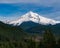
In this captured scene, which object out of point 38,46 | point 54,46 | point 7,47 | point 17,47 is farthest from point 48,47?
point 17,47

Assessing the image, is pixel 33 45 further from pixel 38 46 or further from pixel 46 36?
pixel 46 36

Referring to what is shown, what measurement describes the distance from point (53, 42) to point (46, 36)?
554 cm

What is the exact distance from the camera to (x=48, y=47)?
5310 inches

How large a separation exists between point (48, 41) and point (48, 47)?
6.93 meters

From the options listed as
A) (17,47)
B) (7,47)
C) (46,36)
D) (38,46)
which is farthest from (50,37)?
(17,47)

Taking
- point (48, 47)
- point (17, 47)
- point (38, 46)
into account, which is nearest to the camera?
point (48, 47)

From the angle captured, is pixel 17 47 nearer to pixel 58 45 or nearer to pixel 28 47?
pixel 28 47

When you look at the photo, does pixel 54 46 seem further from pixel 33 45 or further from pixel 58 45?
pixel 33 45

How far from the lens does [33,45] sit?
500ft

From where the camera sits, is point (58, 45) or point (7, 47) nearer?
point (58, 45)

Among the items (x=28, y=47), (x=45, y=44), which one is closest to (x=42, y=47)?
(x=45, y=44)

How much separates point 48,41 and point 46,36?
2.91 metres

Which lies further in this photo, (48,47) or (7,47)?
(7,47)

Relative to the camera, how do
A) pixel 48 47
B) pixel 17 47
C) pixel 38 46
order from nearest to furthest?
pixel 48 47, pixel 38 46, pixel 17 47
